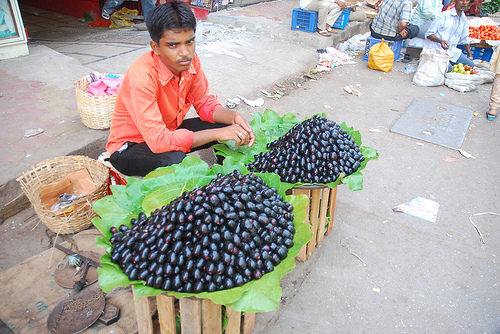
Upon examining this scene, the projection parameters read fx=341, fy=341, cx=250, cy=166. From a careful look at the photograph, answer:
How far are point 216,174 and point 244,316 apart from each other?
0.82 meters

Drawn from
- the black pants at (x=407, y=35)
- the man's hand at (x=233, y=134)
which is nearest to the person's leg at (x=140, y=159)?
the man's hand at (x=233, y=134)

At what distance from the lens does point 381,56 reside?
252 inches

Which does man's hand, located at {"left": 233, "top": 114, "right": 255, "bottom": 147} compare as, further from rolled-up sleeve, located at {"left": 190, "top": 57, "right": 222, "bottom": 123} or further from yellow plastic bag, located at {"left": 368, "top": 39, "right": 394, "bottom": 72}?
yellow plastic bag, located at {"left": 368, "top": 39, "right": 394, "bottom": 72}

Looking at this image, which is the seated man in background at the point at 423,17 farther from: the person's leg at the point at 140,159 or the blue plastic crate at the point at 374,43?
the person's leg at the point at 140,159

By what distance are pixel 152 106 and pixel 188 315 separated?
1316mm

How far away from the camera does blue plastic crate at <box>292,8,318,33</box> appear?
23.3 ft

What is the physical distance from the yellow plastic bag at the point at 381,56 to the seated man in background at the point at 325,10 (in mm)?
1192

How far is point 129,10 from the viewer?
8.20m

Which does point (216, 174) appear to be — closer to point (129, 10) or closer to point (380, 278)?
point (380, 278)

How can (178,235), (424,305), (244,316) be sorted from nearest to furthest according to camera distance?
(178,235) → (244,316) → (424,305)

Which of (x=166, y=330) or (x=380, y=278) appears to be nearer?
(x=166, y=330)

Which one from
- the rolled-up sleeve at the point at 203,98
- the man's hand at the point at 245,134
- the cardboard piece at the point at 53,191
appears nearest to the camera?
the man's hand at the point at 245,134

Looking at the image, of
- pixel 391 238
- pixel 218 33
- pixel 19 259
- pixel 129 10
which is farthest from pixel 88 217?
pixel 129 10

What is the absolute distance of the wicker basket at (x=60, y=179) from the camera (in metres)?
2.44
